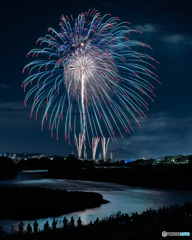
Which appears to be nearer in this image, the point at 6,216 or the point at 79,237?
the point at 79,237

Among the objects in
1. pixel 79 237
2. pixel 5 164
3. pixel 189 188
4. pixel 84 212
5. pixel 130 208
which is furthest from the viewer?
pixel 5 164

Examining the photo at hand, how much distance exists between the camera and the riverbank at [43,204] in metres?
40.5

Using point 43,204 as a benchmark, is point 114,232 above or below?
above

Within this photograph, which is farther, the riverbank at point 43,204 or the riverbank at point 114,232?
the riverbank at point 43,204

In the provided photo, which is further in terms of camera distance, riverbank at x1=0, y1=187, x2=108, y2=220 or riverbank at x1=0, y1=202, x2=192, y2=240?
riverbank at x1=0, y1=187, x2=108, y2=220

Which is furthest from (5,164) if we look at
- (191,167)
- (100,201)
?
(100,201)

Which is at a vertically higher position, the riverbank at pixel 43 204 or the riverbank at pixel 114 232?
the riverbank at pixel 114 232

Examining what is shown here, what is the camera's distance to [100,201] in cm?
5188

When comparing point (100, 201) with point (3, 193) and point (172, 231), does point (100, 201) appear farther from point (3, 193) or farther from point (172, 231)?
point (172, 231)

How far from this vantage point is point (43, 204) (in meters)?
45.3

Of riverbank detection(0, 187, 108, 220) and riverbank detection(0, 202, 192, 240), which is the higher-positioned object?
riverbank detection(0, 202, 192, 240)

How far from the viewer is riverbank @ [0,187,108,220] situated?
40.5 meters

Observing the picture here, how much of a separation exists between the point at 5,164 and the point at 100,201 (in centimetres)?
12759

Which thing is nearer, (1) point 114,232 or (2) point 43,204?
(1) point 114,232
